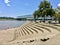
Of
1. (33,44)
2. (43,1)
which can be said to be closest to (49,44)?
(33,44)

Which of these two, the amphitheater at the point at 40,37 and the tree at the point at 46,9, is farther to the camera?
the tree at the point at 46,9

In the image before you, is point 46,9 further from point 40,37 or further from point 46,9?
point 40,37

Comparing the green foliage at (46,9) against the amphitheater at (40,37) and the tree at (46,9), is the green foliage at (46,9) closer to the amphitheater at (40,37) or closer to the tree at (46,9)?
the tree at (46,9)

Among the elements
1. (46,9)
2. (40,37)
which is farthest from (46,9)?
(40,37)

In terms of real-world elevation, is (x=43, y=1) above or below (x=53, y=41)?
above

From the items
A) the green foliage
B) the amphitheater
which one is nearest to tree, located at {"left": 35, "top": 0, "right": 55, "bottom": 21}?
the green foliage

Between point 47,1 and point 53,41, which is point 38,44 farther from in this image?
point 47,1

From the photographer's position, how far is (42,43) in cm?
867

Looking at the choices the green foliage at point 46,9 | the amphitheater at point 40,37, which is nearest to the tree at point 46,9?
the green foliage at point 46,9

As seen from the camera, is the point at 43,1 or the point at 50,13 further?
the point at 43,1

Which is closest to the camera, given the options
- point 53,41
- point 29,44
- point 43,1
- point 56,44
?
point 56,44

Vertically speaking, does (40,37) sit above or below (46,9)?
below

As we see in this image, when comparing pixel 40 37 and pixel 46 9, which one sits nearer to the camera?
pixel 40 37

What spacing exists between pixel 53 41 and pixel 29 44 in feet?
4.63
